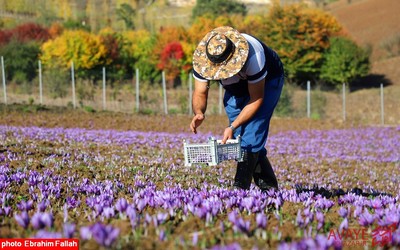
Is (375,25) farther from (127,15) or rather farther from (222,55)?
(222,55)

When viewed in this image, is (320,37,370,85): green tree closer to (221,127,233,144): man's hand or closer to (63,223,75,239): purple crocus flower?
(221,127,233,144): man's hand

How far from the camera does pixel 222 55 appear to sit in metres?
4.27

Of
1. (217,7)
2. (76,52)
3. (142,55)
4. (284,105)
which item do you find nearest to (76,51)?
(76,52)

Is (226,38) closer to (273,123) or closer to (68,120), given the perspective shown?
(68,120)

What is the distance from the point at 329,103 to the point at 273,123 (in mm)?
10506

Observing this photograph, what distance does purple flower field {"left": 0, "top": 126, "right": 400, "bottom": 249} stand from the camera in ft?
8.91

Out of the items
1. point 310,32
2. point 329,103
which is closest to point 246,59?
point 329,103

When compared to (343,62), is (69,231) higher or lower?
Answer: lower

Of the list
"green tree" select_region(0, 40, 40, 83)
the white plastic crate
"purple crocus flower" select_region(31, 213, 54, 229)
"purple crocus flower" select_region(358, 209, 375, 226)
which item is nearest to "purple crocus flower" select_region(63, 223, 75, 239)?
"purple crocus flower" select_region(31, 213, 54, 229)

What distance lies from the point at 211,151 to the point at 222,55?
80 centimetres

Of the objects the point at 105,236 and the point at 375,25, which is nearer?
the point at 105,236

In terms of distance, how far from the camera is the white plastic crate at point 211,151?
13.5ft

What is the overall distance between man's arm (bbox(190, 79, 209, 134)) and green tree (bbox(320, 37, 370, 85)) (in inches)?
1414

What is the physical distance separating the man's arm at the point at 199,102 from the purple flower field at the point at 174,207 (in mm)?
639
